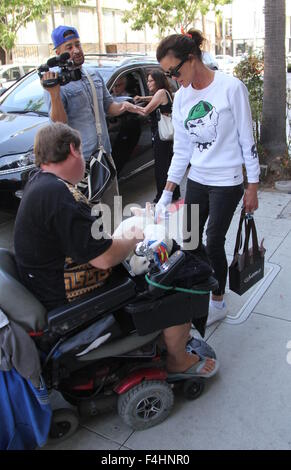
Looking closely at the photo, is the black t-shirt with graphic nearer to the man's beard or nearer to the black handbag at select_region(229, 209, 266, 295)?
the black handbag at select_region(229, 209, 266, 295)

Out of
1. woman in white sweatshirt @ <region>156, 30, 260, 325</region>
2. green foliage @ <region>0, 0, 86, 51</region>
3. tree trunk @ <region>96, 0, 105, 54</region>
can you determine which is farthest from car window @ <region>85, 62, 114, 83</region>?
tree trunk @ <region>96, 0, 105, 54</region>

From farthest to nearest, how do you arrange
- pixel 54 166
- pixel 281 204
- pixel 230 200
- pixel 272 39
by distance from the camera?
1. pixel 272 39
2. pixel 281 204
3. pixel 230 200
4. pixel 54 166

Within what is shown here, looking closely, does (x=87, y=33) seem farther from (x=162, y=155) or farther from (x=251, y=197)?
(x=251, y=197)

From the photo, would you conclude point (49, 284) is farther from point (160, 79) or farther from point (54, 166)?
point (160, 79)

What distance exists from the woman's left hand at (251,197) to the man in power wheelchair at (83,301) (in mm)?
785

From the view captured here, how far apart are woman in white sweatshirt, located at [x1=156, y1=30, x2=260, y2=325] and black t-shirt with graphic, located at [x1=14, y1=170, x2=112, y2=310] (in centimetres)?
82

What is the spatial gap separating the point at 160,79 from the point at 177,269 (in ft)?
12.2

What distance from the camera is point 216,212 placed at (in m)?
2.76

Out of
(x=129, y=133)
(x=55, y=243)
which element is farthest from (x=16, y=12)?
(x=55, y=243)

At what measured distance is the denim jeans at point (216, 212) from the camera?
273 cm

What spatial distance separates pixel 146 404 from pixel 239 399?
56 cm

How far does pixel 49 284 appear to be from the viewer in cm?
203

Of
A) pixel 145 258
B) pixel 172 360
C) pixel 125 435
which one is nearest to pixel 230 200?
pixel 145 258

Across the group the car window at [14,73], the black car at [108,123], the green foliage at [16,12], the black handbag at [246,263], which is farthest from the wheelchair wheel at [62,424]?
the green foliage at [16,12]
